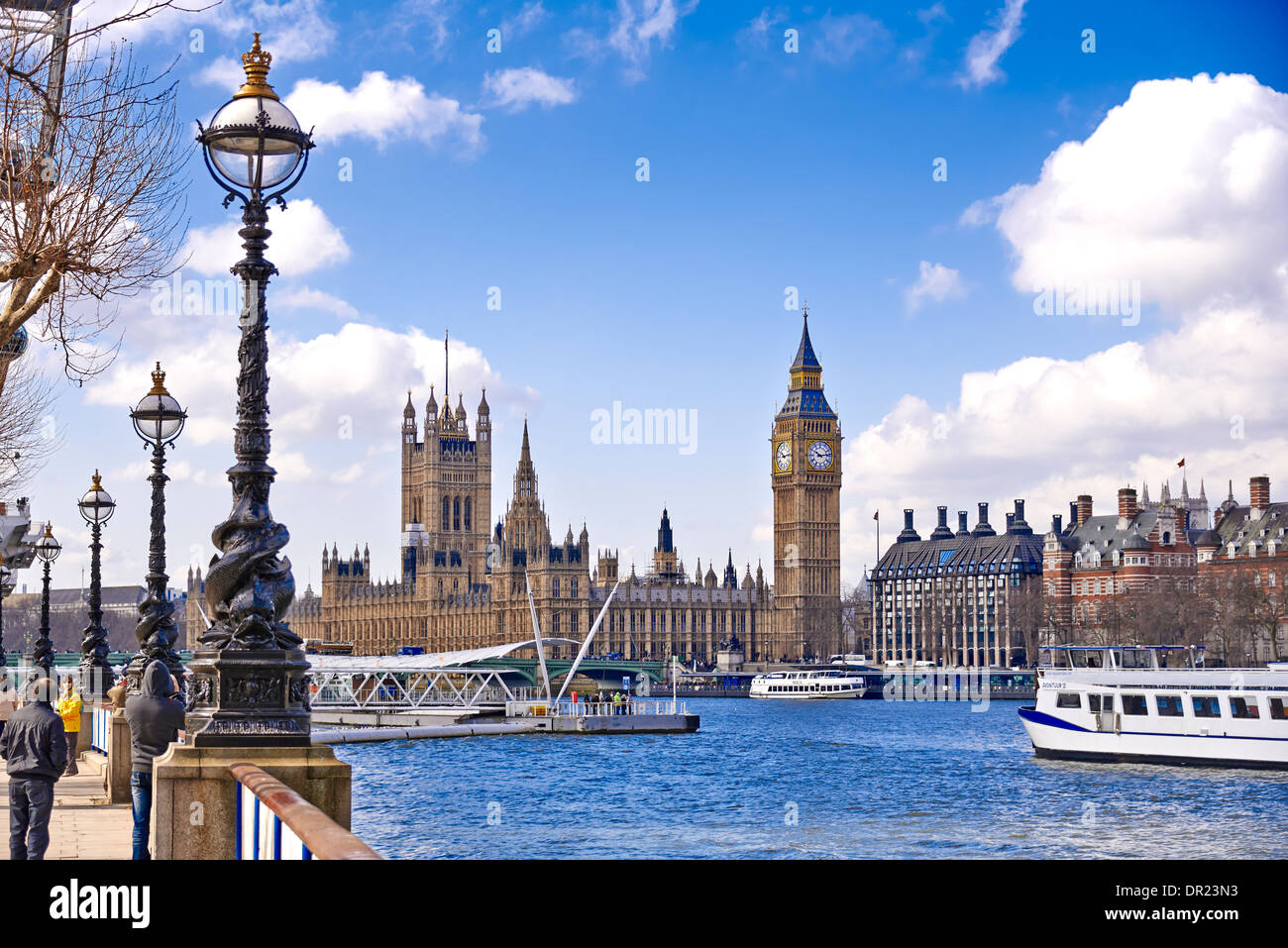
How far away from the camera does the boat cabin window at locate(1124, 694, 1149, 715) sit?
184ft

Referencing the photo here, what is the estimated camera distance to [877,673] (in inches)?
5655

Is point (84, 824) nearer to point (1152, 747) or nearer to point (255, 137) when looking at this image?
point (255, 137)

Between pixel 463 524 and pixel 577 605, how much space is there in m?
34.0

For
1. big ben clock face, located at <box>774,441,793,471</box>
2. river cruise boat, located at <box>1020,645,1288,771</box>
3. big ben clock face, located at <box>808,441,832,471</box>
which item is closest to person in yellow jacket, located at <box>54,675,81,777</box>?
river cruise boat, located at <box>1020,645,1288,771</box>

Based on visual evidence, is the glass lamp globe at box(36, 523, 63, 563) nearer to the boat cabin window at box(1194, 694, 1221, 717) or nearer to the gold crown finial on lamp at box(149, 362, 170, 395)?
the gold crown finial on lamp at box(149, 362, 170, 395)

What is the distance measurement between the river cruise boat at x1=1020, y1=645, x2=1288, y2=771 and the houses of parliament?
98820 mm

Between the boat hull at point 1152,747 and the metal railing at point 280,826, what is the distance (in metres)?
48.8

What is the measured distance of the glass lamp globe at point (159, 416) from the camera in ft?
56.3

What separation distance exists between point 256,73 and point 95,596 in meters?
16.5

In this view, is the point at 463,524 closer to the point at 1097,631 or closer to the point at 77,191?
the point at 1097,631
